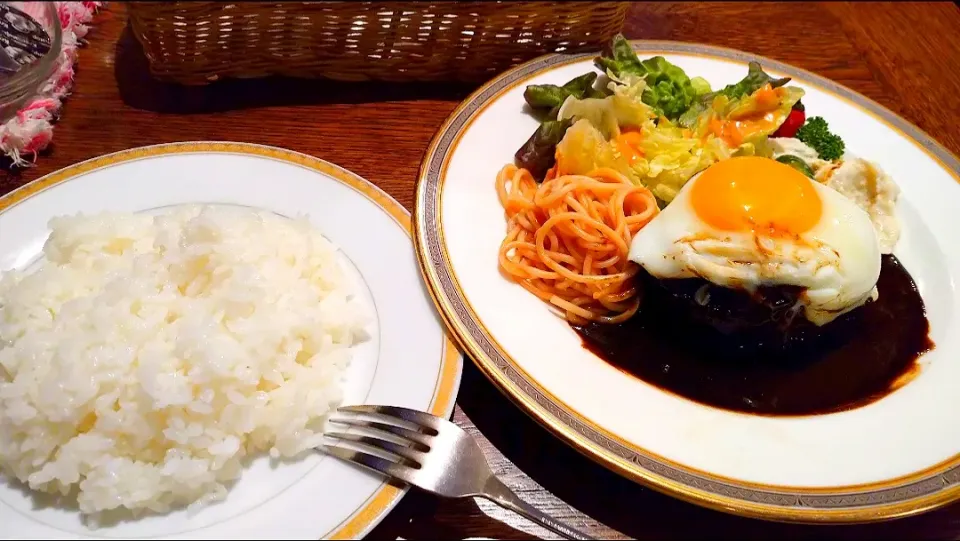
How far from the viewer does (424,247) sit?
205cm

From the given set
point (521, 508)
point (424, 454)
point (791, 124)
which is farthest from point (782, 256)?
point (424, 454)

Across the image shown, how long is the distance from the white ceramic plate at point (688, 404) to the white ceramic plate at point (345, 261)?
12cm

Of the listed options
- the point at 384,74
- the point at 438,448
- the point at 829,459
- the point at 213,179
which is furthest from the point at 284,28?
the point at 829,459

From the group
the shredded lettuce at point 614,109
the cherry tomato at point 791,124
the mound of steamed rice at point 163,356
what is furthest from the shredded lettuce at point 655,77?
the mound of steamed rice at point 163,356

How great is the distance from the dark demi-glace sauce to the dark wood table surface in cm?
37

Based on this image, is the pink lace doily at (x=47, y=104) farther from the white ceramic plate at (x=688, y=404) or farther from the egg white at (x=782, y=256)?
the egg white at (x=782, y=256)

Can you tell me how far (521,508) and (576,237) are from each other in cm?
110

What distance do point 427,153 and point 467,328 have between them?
0.82m

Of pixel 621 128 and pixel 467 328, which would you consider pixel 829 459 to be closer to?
pixel 467 328

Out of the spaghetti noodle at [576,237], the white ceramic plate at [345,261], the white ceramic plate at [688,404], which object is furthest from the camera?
the spaghetti noodle at [576,237]

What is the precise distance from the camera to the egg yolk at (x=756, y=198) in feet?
6.81

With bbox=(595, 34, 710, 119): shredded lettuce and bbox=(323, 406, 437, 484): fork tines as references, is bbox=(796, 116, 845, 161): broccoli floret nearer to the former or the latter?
bbox=(595, 34, 710, 119): shredded lettuce

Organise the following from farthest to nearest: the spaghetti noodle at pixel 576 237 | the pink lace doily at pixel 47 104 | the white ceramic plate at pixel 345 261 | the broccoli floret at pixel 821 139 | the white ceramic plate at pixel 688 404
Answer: the broccoli floret at pixel 821 139
the pink lace doily at pixel 47 104
the spaghetti noodle at pixel 576 237
the white ceramic plate at pixel 688 404
the white ceramic plate at pixel 345 261

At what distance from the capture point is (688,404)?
1.86 metres
